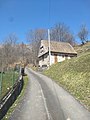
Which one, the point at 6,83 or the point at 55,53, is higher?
the point at 55,53

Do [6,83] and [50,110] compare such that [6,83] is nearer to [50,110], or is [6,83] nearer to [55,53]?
[50,110]

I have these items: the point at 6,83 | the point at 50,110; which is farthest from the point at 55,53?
the point at 50,110

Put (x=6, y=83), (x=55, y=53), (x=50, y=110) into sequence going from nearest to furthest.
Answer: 1. (x=50, y=110)
2. (x=6, y=83)
3. (x=55, y=53)

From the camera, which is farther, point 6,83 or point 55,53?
point 55,53

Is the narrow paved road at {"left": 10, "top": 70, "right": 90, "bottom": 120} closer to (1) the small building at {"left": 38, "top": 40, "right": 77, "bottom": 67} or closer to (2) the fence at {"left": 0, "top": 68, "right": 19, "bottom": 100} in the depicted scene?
(2) the fence at {"left": 0, "top": 68, "right": 19, "bottom": 100}

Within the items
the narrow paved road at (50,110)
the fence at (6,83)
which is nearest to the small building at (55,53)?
the fence at (6,83)

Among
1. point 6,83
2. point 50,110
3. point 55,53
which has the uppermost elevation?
point 55,53

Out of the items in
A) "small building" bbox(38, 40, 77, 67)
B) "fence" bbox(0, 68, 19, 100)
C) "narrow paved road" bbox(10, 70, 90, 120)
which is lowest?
"narrow paved road" bbox(10, 70, 90, 120)

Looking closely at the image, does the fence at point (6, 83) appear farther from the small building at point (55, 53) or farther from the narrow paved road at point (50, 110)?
the small building at point (55, 53)

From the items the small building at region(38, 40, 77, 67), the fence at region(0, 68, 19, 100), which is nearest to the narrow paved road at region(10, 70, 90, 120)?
the fence at region(0, 68, 19, 100)

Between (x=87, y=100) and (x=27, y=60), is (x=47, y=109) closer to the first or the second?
(x=87, y=100)

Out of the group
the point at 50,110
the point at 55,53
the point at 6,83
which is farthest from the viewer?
→ the point at 55,53

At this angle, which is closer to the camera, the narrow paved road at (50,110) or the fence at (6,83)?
the narrow paved road at (50,110)

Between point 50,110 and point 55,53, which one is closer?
point 50,110
